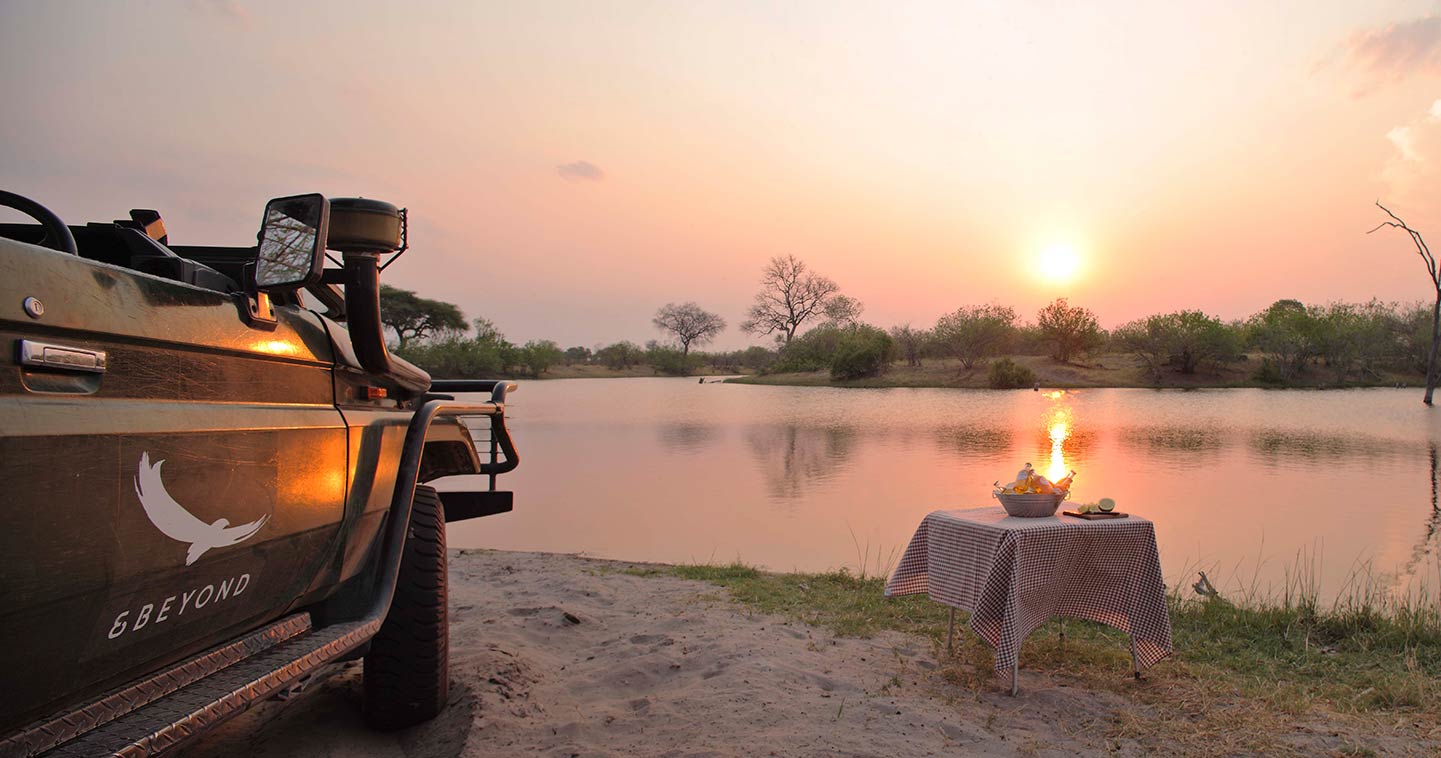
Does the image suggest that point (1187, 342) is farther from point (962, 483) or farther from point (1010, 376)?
point (962, 483)

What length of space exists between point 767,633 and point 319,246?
10.7 feet

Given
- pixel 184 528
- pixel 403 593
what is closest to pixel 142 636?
pixel 184 528

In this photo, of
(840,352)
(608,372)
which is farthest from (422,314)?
(608,372)

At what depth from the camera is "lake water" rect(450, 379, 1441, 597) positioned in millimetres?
7477

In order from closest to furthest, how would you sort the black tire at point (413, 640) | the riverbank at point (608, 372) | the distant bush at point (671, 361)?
the black tire at point (413, 640) → the riverbank at point (608, 372) → the distant bush at point (671, 361)

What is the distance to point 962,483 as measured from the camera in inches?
448

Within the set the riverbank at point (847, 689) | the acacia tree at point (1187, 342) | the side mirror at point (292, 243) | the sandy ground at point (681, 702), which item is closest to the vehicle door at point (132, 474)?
the side mirror at point (292, 243)

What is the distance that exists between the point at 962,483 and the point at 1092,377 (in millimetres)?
36559

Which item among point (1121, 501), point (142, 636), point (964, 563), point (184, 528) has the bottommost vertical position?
point (1121, 501)

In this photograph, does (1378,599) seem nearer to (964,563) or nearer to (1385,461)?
(964,563)

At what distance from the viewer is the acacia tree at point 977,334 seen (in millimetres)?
47500

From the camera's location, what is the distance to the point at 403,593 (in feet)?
9.36

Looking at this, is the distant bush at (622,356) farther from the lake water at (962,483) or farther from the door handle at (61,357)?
the door handle at (61,357)

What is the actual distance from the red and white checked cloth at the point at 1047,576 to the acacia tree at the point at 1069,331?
4781 cm
